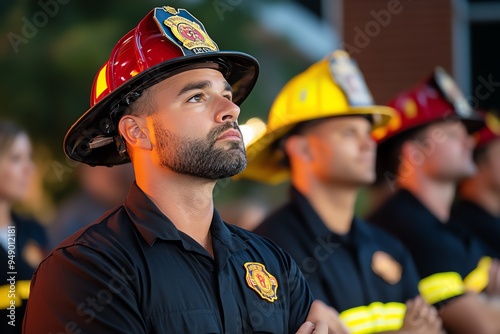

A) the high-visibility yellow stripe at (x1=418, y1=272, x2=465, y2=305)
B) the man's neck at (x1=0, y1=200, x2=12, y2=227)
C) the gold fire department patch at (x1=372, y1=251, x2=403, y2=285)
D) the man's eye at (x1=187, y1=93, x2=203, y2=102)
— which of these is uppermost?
the man's eye at (x1=187, y1=93, x2=203, y2=102)

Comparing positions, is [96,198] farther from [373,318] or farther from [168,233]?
[168,233]

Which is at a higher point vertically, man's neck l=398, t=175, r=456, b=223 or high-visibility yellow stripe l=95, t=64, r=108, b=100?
high-visibility yellow stripe l=95, t=64, r=108, b=100

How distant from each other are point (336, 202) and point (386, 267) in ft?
1.27

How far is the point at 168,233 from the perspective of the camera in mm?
2771

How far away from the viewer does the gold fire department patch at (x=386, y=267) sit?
4.39m

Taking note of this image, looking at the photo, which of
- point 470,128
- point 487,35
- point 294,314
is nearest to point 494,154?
point 470,128

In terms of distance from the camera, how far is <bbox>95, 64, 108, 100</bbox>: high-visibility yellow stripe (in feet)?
9.72

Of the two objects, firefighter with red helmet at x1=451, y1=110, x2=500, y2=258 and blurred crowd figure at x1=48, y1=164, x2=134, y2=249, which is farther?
firefighter with red helmet at x1=451, y1=110, x2=500, y2=258

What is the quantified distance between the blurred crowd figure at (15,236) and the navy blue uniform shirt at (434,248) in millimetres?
A: 1903

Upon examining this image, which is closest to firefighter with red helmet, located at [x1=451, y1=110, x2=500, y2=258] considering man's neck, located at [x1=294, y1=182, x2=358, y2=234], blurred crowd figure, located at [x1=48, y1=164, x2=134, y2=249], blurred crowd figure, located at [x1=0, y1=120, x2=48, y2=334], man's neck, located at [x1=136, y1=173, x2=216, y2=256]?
man's neck, located at [x1=294, y1=182, x2=358, y2=234]

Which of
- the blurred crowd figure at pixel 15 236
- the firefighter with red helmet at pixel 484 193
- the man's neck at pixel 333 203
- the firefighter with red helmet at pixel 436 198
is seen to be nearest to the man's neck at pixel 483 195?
the firefighter with red helmet at pixel 484 193

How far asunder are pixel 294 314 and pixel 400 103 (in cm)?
283

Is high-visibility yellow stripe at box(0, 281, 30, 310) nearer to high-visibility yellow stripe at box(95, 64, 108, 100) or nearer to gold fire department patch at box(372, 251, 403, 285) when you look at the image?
high-visibility yellow stripe at box(95, 64, 108, 100)

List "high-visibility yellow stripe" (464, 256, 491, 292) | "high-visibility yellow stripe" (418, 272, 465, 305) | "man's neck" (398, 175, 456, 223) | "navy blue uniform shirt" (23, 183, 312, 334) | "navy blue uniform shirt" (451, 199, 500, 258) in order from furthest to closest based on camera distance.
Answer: "navy blue uniform shirt" (451, 199, 500, 258) < "man's neck" (398, 175, 456, 223) < "high-visibility yellow stripe" (464, 256, 491, 292) < "high-visibility yellow stripe" (418, 272, 465, 305) < "navy blue uniform shirt" (23, 183, 312, 334)
